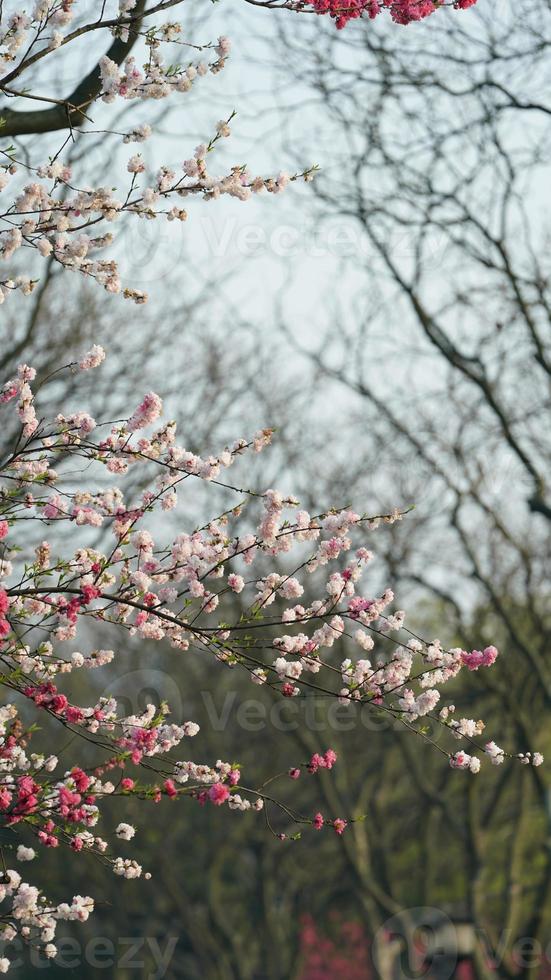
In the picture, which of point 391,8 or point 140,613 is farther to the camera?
point 391,8

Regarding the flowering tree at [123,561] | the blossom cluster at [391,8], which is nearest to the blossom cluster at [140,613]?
the flowering tree at [123,561]

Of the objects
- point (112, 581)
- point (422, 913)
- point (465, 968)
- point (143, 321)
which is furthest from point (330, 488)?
point (465, 968)

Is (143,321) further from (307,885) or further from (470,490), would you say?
(307,885)

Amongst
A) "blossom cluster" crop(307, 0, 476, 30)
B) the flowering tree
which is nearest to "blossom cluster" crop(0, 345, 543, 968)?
the flowering tree

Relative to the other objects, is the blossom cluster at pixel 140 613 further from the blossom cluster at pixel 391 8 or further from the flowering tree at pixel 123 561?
the blossom cluster at pixel 391 8

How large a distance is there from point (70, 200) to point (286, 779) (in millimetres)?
22244

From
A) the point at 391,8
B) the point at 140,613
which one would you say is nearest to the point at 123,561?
the point at 140,613

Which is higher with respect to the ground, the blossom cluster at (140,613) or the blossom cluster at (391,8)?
the blossom cluster at (391,8)

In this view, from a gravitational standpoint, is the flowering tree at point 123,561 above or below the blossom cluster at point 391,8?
below

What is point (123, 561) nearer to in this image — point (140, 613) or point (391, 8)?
point (140, 613)

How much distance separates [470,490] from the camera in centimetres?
1435

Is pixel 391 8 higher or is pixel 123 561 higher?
pixel 391 8

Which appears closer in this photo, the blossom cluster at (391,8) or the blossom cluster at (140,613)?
the blossom cluster at (140,613)

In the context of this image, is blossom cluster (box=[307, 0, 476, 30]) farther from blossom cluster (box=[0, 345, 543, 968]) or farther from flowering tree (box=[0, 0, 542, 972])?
blossom cluster (box=[0, 345, 543, 968])
